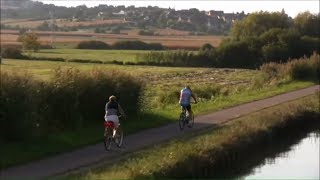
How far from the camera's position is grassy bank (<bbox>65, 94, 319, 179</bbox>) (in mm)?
Result: 15734

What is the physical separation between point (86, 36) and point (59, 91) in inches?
4487

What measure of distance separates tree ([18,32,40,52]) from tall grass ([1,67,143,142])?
8745 centimetres

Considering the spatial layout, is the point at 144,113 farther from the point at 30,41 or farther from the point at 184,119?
the point at 30,41

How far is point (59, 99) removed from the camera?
2166 centimetres

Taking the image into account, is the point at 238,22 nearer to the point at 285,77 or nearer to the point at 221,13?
the point at 285,77

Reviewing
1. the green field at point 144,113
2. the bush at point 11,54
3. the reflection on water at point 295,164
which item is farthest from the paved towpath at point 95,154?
the bush at point 11,54

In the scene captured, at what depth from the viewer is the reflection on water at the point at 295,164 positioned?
62.5 feet

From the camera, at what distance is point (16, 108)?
757 inches

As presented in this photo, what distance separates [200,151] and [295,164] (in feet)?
15.4

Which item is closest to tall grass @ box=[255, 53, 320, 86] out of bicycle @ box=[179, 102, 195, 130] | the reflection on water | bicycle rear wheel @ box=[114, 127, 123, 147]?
the reflection on water

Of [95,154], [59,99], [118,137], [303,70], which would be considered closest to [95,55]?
[303,70]

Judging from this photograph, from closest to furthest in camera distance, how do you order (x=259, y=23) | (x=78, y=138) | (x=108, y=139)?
1. (x=108, y=139)
2. (x=78, y=138)
3. (x=259, y=23)

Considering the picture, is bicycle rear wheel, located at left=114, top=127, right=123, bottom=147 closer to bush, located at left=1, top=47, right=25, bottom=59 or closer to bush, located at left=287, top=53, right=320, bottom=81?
bush, located at left=287, top=53, right=320, bottom=81

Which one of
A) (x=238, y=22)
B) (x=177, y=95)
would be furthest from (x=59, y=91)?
(x=238, y=22)
